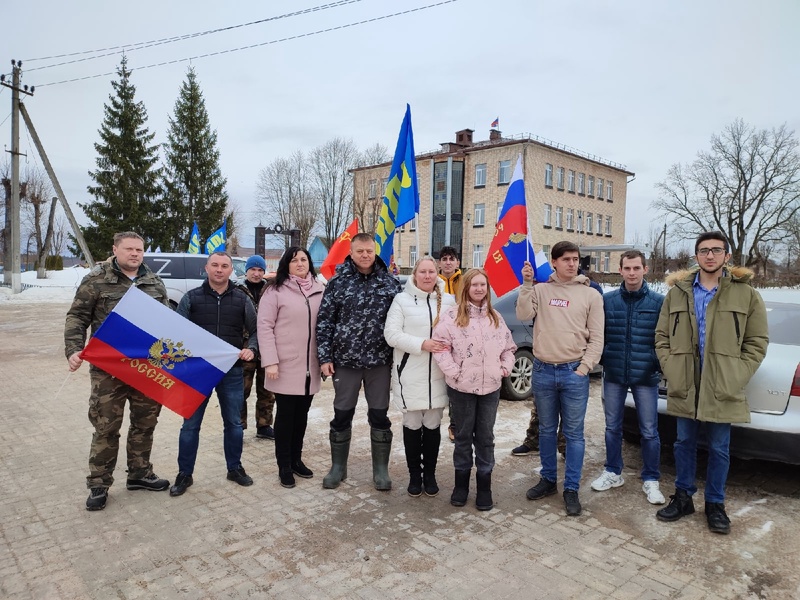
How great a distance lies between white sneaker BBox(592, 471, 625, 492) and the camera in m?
4.48

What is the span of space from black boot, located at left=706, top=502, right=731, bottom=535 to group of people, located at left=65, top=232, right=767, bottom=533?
3cm

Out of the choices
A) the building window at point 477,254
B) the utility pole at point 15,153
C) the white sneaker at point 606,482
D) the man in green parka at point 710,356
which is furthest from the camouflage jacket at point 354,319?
the building window at point 477,254

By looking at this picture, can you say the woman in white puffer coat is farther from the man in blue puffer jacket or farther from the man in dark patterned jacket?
the man in blue puffer jacket

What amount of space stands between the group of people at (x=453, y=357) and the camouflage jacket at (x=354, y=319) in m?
0.01

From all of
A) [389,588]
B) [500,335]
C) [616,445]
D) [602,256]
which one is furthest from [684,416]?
[602,256]

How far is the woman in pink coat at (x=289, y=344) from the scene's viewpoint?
4.43 m

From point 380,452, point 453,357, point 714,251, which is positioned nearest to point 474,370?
point 453,357

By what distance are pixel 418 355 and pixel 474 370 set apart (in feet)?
1.49

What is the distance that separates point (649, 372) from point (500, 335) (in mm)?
1210

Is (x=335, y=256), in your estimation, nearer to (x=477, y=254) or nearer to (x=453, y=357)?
(x=453, y=357)

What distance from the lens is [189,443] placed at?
174 inches

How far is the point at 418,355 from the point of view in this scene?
4.20 m

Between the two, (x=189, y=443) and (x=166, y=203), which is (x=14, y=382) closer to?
(x=189, y=443)

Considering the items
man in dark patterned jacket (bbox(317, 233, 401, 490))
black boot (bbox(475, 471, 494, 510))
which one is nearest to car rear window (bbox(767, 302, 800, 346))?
black boot (bbox(475, 471, 494, 510))
